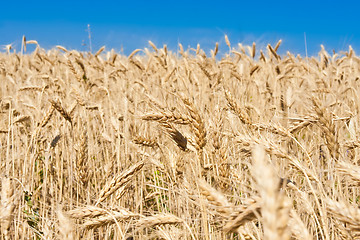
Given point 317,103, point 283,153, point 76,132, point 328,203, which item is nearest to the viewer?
point 328,203

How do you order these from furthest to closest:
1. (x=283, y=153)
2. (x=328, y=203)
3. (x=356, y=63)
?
(x=356, y=63) < (x=283, y=153) < (x=328, y=203)

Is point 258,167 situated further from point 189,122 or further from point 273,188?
point 189,122

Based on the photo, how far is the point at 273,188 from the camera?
0.46 meters

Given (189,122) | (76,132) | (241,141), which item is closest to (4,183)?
(189,122)

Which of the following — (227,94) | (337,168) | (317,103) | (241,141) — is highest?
(227,94)

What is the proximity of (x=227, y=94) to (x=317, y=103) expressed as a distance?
44 centimetres

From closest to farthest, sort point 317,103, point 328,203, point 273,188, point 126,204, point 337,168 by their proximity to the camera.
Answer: point 273,188
point 328,203
point 337,168
point 317,103
point 126,204

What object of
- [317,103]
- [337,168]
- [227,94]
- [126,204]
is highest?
[227,94]

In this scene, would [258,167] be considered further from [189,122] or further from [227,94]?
[227,94]

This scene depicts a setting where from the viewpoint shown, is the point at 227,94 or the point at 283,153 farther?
the point at 227,94

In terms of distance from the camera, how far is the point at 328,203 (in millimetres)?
818

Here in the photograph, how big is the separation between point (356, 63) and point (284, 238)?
680cm

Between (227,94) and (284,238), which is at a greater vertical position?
(227,94)

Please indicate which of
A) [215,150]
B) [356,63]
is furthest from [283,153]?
[356,63]
